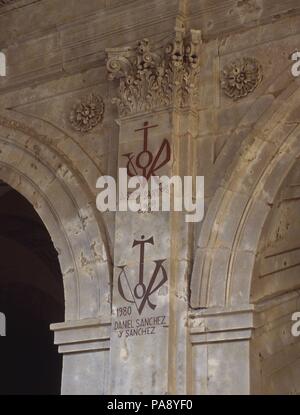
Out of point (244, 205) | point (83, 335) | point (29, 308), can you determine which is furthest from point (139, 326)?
point (29, 308)

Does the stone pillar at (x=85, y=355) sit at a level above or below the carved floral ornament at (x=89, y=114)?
below

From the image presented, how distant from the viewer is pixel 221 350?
7.21 m

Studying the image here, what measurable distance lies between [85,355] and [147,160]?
165cm

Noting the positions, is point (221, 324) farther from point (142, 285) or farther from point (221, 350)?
point (142, 285)

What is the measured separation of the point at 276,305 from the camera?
25.0 feet

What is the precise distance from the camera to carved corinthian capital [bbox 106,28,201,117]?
7.99 metres

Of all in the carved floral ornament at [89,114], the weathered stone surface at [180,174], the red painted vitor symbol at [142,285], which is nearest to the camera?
the weathered stone surface at [180,174]

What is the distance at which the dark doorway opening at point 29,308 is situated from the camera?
12867mm

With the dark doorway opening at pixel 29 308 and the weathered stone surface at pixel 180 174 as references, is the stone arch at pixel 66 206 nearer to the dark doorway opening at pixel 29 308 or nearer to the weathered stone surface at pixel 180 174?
the weathered stone surface at pixel 180 174

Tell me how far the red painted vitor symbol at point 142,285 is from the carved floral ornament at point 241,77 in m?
1.37

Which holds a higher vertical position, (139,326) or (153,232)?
(153,232)

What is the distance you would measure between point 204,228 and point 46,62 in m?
2.51

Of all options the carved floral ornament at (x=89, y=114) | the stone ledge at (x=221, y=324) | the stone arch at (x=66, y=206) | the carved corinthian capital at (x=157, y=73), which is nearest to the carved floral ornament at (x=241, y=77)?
the carved corinthian capital at (x=157, y=73)

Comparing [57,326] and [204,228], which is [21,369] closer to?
[57,326]
